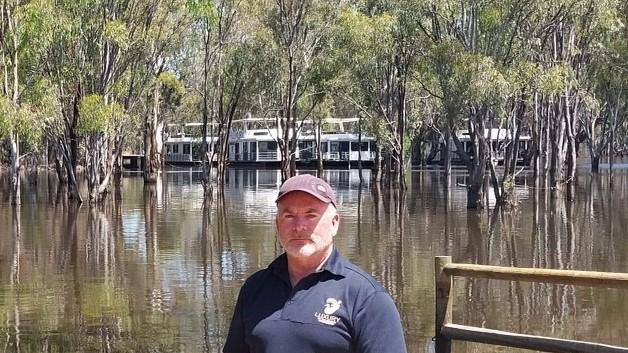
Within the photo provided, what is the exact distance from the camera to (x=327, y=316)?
2934mm

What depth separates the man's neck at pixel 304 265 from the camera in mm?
3131

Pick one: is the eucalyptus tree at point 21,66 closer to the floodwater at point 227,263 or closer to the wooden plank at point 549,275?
the floodwater at point 227,263

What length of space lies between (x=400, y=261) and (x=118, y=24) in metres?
18.8

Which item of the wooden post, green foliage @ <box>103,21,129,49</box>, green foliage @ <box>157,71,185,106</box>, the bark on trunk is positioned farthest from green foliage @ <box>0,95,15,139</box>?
the bark on trunk

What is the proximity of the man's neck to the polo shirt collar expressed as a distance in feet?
0.06

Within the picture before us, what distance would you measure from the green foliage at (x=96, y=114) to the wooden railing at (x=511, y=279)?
85.6 feet

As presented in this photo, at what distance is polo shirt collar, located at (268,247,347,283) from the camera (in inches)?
122

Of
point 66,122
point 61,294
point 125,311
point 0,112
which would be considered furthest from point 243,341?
point 66,122

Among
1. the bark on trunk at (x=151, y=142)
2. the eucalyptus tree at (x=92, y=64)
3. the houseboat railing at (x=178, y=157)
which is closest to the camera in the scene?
the eucalyptus tree at (x=92, y=64)

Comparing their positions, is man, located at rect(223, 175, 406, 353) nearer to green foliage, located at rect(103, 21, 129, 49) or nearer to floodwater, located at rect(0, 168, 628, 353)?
floodwater, located at rect(0, 168, 628, 353)

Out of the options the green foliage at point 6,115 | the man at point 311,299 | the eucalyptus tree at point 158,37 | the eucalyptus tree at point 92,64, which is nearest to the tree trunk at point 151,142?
the eucalyptus tree at point 158,37

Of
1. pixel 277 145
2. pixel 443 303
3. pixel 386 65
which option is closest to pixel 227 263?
pixel 443 303

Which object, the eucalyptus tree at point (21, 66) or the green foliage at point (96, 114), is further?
the green foliage at point (96, 114)

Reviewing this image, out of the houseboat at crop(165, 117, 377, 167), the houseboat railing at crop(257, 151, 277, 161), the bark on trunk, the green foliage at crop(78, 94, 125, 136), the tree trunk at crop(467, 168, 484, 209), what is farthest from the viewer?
the houseboat railing at crop(257, 151, 277, 161)
